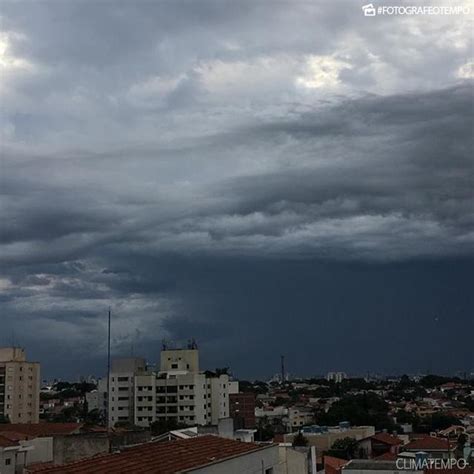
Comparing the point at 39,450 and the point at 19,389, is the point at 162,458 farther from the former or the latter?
the point at 19,389

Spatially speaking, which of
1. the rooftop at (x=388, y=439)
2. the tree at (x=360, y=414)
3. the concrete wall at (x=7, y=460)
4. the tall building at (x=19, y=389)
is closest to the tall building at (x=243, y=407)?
the tree at (x=360, y=414)

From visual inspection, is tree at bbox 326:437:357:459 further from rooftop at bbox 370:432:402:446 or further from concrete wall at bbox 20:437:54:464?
concrete wall at bbox 20:437:54:464

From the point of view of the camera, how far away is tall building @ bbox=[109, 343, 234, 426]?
53.7 meters

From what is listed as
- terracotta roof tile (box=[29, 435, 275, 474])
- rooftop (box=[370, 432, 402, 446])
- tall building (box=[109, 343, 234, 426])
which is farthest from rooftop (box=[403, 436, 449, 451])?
tall building (box=[109, 343, 234, 426])

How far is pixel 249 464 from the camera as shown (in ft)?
44.3

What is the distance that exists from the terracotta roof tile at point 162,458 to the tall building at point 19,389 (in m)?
46.6

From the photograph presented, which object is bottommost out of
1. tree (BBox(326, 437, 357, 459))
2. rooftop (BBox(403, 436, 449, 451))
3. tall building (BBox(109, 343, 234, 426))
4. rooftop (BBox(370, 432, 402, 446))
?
tree (BBox(326, 437, 357, 459))

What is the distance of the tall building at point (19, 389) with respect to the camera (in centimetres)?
5781

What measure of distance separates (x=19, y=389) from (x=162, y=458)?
5001cm

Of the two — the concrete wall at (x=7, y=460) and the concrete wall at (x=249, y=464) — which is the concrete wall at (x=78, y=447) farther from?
the concrete wall at (x=249, y=464)

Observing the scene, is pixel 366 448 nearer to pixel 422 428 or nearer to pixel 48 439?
pixel 422 428

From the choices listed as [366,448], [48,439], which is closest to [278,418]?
[366,448]

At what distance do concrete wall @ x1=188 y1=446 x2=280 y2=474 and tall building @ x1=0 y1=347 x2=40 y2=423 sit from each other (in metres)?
45.8

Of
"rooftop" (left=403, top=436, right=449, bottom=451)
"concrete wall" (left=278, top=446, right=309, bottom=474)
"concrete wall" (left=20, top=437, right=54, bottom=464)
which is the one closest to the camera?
"concrete wall" (left=278, top=446, right=309, bottom=474)
